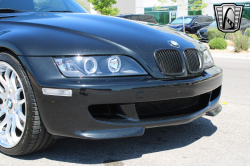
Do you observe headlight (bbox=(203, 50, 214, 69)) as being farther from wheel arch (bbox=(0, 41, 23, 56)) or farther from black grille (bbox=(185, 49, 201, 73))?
wheel arch (bbox=(0, 41, 23, 56))

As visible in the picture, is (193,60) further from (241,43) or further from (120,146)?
(241,43)

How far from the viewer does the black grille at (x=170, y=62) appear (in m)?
2.80

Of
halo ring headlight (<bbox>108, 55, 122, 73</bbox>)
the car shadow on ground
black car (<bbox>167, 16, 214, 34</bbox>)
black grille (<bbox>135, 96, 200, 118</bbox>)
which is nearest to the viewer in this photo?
halo ring headlight (<bbox>108, 55, 122, 73</bbox>)

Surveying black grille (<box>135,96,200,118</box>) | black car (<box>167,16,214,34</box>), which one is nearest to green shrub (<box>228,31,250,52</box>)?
black car (<box>167,16,214,34</box>)

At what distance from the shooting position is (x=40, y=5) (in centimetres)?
401

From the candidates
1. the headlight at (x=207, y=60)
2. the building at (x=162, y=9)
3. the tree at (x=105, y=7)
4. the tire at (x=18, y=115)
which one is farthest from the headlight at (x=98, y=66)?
the building at (x=162, y=9)

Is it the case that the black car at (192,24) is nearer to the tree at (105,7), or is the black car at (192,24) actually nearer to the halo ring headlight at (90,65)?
the tree at (105,7)

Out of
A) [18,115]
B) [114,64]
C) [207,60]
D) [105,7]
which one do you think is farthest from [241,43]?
[105,7]

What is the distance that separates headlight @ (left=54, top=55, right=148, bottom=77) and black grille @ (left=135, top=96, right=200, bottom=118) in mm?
277

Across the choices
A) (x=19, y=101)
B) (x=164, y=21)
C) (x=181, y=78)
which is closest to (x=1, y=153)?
(x=19, y=101)

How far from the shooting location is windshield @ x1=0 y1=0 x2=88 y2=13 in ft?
12.5

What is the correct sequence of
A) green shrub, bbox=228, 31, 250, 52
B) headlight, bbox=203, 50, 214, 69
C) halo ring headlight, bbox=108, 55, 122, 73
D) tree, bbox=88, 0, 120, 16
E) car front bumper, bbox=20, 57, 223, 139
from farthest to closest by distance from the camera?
tree, bbox=88, 0, 120, 16 → green shrub, bbox=228, 31, 250, 52 → headlight, bbox=203, 50, 214, 69 → halo ring headlight, bbox=108, 55, 122, 73 → car front bumper, bbox=20, 57, 223, 139

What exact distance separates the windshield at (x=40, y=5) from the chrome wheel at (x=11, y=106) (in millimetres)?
1091

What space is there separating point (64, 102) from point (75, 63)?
1.01 ft
